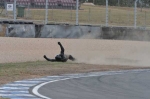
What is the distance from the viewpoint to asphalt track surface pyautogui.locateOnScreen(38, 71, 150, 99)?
13.2 m

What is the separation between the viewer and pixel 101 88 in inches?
587

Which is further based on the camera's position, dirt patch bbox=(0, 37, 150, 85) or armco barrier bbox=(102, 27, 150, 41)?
armco barrier bbox=(102, 27, 150, 41)

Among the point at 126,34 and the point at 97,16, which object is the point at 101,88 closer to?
the point at 126,34

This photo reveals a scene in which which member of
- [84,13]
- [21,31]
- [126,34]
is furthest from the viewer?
[84,13]

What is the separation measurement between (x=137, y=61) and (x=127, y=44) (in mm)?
7448

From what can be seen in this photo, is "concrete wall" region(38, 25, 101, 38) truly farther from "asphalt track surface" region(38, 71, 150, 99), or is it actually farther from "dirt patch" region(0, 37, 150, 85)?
"asphalt track surface" region(38, 71, 150, 99)

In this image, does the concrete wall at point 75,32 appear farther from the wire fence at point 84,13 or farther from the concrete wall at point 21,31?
the wire fence at point 84,13

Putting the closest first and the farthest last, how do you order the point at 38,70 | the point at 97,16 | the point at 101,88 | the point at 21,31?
1. the point at 101,88
2. the point at 38,70
3. the point at 21,31
4. the point at 97,16

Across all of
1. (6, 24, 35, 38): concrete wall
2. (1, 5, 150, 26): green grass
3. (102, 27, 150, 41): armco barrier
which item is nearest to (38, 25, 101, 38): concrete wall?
(6, 24, 35, 38): concrete wall

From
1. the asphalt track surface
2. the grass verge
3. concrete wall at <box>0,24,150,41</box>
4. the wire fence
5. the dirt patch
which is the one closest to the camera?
the asphalt track surface

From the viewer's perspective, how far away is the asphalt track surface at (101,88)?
43.4 feet

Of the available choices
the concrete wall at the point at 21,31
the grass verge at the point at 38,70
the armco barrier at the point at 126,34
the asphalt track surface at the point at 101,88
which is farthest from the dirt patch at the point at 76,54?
the asphalt track surface at the point at 101,88

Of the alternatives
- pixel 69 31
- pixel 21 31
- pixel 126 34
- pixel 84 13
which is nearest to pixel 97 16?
pixel 84 13

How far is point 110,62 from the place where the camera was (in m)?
25.8
